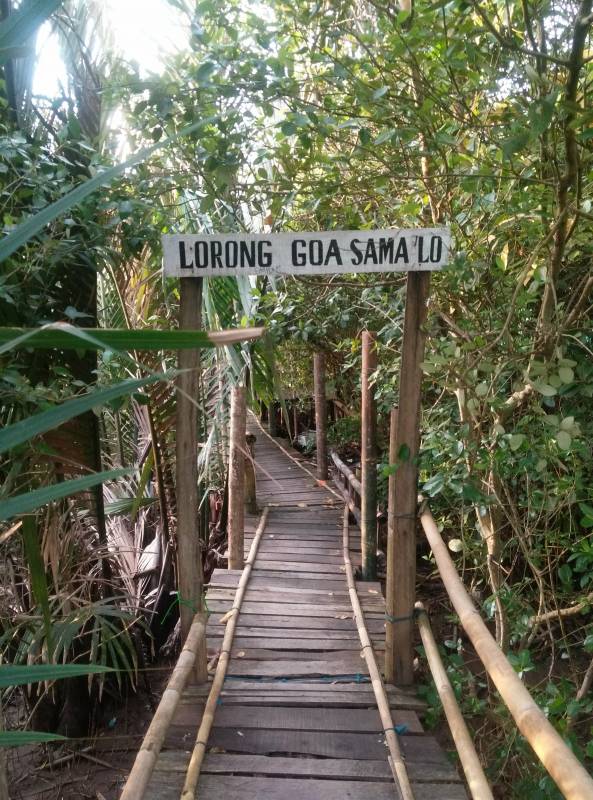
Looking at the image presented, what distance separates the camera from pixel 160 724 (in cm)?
181

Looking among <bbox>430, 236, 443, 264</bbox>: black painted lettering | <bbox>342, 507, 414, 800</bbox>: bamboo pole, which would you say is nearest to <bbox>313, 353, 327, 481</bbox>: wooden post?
<bbox>342, 507, 414, 800</bbox>: bamboo pole

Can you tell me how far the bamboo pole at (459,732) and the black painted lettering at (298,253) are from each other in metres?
1.46

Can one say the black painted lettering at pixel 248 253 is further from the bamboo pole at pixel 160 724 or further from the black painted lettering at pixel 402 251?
the bamboo pole at pixel 160 724

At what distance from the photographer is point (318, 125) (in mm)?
2189

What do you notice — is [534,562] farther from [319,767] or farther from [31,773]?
[31,773]

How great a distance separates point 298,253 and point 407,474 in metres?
0.94

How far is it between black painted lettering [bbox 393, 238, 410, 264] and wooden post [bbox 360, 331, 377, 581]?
72.2 inches

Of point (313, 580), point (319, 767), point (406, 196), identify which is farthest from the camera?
point (313, 580)

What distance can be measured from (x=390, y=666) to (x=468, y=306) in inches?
62.2

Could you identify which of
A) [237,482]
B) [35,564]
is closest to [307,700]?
[35,564]

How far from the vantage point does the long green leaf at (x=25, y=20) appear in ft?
1.81

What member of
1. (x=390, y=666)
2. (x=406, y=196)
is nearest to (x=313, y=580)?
(x=390, y=666)

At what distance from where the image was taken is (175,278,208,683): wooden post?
2305 mm

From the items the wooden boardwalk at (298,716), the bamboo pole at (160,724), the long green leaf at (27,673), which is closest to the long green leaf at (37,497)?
the long green leaf at (27,673)
